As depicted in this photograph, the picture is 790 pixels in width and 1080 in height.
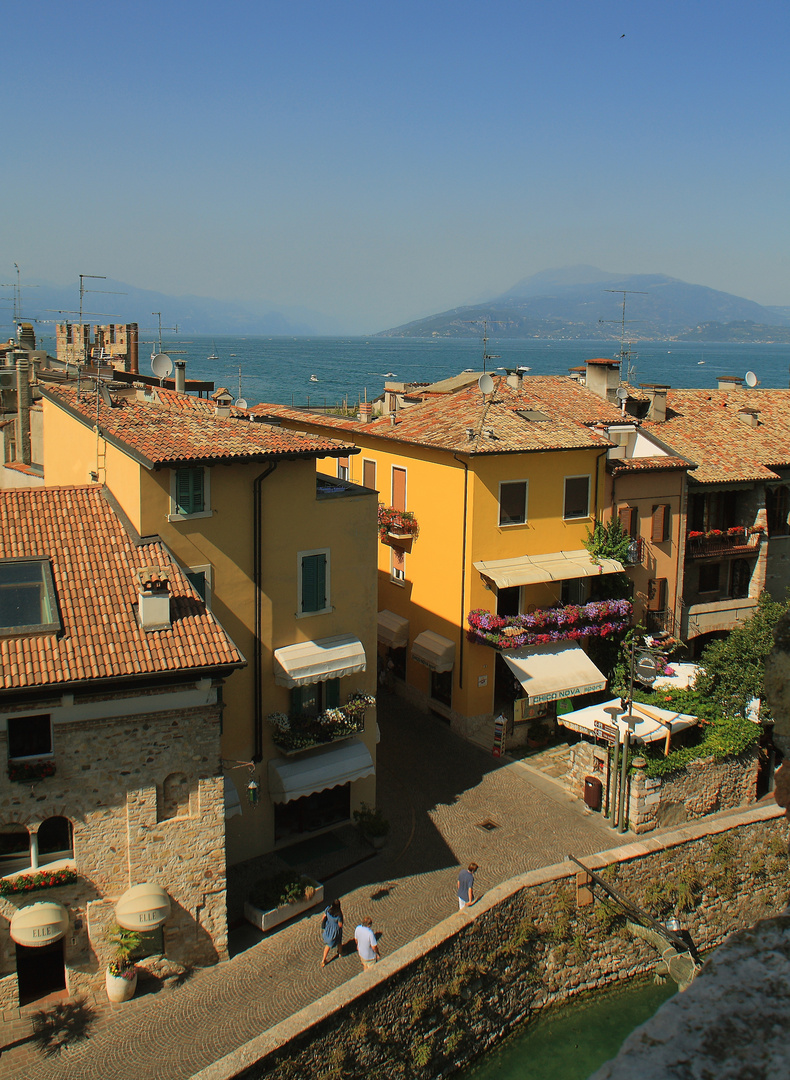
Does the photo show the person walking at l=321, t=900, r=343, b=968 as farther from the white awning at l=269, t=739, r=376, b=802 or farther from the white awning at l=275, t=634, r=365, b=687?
the white awning at l=275, t=634, r=365, b=687

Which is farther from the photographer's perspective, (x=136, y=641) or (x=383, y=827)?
(x=383, y=827)

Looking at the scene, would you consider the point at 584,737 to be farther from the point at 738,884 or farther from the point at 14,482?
the point at 14,482

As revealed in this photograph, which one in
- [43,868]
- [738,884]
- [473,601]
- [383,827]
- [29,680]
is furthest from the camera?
[473,601]

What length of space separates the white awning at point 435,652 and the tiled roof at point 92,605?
40.1 feet

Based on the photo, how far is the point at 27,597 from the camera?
51.3 ft

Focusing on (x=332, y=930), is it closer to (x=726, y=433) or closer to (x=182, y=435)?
(x=182, y=435)

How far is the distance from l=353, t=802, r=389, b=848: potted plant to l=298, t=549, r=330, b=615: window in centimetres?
510

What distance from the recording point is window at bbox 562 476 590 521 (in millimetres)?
28562

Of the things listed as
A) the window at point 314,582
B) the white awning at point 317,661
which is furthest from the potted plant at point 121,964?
the window at point 314,582

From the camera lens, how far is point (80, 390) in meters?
23.4

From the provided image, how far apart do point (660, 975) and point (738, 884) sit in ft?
11.0

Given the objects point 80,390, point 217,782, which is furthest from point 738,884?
point 80,390

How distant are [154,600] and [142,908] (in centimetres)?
538

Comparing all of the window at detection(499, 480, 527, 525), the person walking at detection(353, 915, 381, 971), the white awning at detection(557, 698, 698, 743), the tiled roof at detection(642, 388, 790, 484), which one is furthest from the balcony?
the person walking at detection(353, 915, 381, 971)
